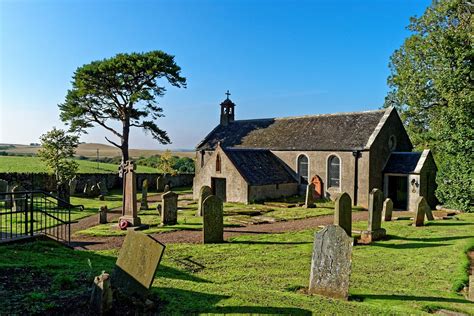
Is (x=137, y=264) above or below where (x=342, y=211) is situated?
→ below

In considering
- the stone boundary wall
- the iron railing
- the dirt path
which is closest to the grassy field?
the iron railing

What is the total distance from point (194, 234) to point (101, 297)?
11.1 meters

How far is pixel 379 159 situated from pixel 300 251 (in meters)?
17.1

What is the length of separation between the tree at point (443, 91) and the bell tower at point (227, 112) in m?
17.3

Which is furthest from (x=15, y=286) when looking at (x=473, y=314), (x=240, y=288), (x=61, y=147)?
(x=61, y=147)

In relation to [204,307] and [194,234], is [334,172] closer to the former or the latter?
[194,234]

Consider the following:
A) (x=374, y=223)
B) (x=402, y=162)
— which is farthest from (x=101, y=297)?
(x=402, y=162)

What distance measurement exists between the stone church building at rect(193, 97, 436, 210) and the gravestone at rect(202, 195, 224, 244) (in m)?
12.5

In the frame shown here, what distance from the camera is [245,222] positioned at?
802 inches

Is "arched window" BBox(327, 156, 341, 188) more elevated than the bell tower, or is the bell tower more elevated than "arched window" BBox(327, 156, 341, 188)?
the bell tower

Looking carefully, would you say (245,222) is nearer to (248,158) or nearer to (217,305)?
(248,158)

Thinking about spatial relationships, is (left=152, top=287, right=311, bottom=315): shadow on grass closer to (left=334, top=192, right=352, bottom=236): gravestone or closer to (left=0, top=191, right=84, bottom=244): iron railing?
(left=0, top=191, right=84, bottom=244): iron railing

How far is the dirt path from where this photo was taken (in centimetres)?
1529

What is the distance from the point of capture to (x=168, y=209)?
19469 mm
